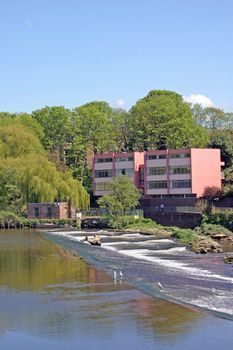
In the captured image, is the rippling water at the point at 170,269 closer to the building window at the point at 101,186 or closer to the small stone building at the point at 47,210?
the small stone building at the point at 47,210

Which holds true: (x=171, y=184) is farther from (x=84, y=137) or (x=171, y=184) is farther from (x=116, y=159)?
(x=84, y=137)

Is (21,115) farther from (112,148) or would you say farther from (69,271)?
(69,271)

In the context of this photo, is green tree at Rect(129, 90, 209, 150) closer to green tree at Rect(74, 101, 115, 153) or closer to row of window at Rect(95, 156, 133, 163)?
green tree at Rect(74, 101, 115, 153)

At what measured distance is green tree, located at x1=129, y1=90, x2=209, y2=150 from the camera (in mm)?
101250

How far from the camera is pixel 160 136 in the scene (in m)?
104

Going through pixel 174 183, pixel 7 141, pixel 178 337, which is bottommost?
pixel 178 337

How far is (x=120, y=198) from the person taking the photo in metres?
82.4

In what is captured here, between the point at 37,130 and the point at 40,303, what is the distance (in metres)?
76.9

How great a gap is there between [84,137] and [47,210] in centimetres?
2061

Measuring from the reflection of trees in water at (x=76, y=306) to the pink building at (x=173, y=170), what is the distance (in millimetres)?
46043

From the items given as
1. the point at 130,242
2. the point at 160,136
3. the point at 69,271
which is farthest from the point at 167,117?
the point at 69,271

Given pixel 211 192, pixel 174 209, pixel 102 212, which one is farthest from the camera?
pixel 102 212

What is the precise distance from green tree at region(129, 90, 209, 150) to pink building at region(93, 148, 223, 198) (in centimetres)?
725

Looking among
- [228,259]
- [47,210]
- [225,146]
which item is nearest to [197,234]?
[228,259]
